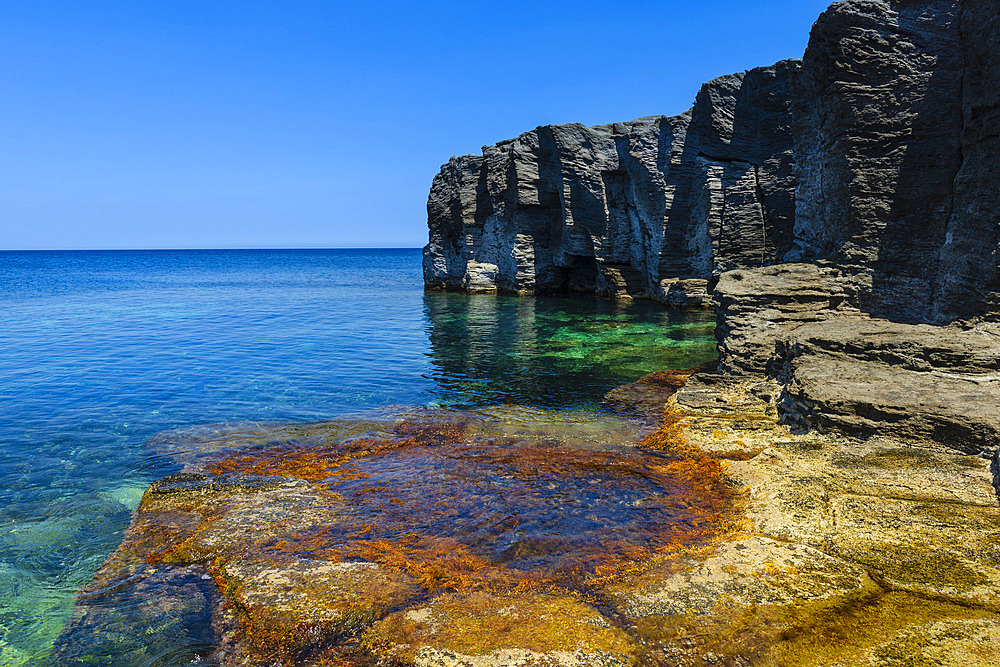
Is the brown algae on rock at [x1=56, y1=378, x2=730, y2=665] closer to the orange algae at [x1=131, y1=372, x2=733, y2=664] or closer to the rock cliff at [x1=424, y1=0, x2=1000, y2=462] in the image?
the orange algae at [x1=131, y1=372, x2=733, y2=664]

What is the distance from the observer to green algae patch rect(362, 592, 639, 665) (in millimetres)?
4461

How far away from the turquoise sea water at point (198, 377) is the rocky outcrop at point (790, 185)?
519cm

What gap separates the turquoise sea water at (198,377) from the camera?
7879 millimetres

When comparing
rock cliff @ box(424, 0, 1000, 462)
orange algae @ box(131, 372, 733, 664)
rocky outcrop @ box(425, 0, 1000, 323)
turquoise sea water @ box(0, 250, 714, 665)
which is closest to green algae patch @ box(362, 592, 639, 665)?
orange algae @ box(131, 372, 733, 664)

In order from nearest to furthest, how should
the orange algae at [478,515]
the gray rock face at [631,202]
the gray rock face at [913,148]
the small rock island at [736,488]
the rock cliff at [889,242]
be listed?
the small rock island at [736,488]
the orange algae at [478,515]
the rock cliff at [889,242]
the gray rock face at [913,148]
the gray rock face at [631,202]

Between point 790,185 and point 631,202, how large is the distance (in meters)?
14.1

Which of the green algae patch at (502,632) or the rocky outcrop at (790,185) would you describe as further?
the rocky outcrop at (790,185)

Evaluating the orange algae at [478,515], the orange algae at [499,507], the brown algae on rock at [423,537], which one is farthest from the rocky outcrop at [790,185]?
the brown algae on rock at [423,537]

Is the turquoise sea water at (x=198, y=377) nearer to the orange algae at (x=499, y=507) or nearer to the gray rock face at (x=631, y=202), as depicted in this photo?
the orange algae at (x=499, y=507)

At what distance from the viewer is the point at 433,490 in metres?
8.29

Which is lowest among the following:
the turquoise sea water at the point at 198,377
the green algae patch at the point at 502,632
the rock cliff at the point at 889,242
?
the turquoise sea water at the point at 198,377

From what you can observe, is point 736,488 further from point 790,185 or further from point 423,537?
point 790,185

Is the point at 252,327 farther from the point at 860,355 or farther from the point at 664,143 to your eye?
the point at 860,355

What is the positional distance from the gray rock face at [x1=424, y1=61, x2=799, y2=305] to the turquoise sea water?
4.31 m
